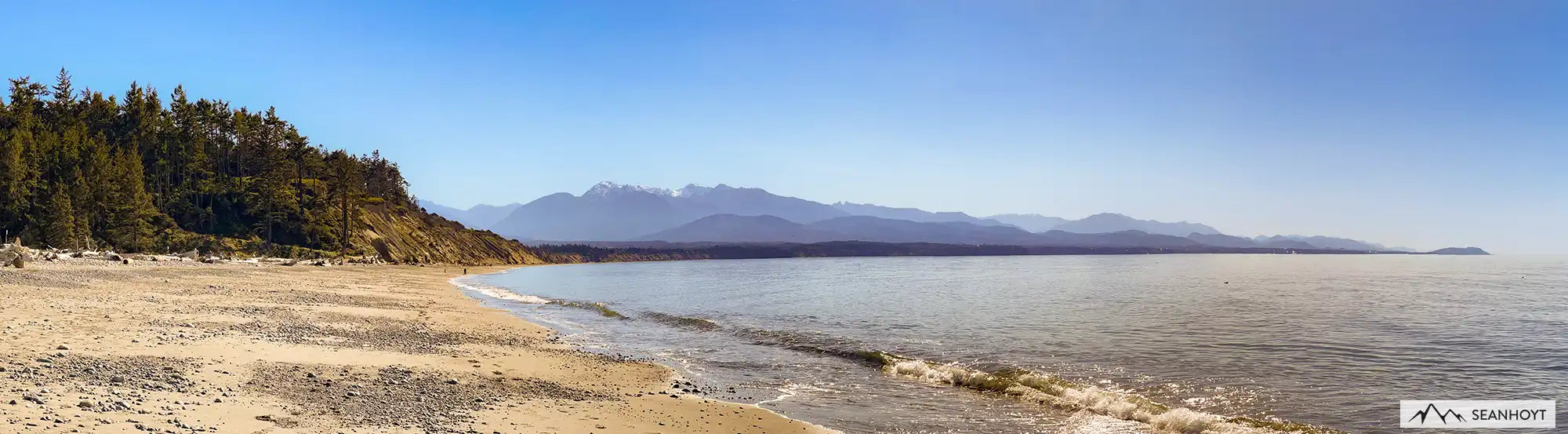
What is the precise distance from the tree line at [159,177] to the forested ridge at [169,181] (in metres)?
0.13

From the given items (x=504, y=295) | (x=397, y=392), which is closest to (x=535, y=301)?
(x=504, y=295)

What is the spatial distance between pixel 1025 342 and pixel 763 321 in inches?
569

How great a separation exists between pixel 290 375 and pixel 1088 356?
23.2m

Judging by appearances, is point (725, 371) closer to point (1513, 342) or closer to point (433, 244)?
point (1513, 342)

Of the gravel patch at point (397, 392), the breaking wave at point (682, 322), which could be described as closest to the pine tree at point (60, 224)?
the breaking wave at point (682, 322)

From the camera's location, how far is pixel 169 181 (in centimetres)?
9288

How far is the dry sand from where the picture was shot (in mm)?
12031

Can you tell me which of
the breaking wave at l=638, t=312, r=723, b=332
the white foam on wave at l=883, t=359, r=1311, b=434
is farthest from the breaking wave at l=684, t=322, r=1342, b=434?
the breaking wave at l=638, t=312, r=723, b=332

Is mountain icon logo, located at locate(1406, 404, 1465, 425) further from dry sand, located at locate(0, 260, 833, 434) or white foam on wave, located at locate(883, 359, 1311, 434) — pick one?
dry sand, located at locate(0, 260, 833, 434)

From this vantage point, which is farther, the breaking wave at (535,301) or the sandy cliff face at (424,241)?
the sandy cliff face at (424,241)

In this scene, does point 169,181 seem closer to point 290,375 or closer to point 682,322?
point 682,322

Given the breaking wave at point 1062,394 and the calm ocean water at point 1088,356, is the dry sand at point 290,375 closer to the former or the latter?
the calm ocean water at point 1088,356

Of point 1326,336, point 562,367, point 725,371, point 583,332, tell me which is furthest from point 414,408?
point 1326,336

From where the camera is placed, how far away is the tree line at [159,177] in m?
68.9
